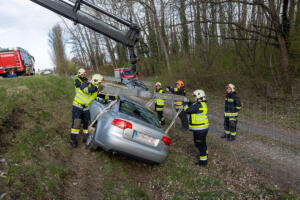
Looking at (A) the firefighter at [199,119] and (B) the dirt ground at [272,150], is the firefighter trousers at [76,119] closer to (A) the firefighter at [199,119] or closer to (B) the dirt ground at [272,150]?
(A) the firefighter at [199,119]

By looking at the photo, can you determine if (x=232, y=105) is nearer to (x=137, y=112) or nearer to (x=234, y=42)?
(x=137, y=112)

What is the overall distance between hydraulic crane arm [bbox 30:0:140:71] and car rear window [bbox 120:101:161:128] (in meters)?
3.79

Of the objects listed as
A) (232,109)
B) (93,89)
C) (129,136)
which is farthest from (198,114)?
(93,89)

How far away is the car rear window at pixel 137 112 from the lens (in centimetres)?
417

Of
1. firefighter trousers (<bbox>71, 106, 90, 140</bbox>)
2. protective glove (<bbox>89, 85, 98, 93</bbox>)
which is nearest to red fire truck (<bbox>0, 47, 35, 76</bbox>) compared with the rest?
firefighter trousers (<bbox>71, 106, 90, 140</bbox>)

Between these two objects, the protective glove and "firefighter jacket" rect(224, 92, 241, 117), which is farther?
"firefighter jacket" rect(224, 92, 241, 117)

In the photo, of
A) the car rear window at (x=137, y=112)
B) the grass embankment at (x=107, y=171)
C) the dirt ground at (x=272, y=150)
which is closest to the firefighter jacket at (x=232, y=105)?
the dirt ground at (x=272, y=150)

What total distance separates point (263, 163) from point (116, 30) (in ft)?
22.7

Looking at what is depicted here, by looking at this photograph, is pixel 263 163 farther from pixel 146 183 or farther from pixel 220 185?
pixel 146 183

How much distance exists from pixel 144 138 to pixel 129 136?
12.5 inches

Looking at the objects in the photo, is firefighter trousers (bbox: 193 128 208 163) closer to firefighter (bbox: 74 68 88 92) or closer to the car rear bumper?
the car rear bumper

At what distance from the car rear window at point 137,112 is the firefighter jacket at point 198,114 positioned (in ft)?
2.67

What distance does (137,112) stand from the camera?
4.39 metres

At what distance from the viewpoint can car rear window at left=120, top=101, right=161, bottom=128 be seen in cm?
417
